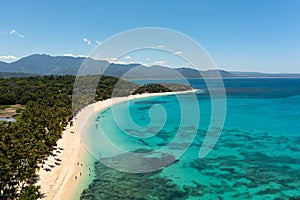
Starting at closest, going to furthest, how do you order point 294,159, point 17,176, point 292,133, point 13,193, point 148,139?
point 13,193
point 17,176
point 294,159
point 148,139
point 292,133

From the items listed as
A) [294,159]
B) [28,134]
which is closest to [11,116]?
[28,134]

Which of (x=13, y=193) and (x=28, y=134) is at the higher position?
(x=28, y=134)

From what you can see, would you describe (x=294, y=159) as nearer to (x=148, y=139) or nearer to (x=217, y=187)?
(x=217, y=187)

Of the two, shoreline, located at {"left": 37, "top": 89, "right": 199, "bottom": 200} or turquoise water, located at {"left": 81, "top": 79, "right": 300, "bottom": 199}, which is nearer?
shoreline, located at {"left": 37, "top": 89, "right": 199, "bottom": 200}

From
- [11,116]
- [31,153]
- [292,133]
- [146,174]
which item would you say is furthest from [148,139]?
[11,116]

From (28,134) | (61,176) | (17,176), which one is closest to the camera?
(17,176)

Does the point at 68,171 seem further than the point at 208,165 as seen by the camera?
No

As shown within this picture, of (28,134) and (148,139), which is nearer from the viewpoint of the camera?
(28,134)

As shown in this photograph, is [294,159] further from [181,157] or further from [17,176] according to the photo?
[17,176]

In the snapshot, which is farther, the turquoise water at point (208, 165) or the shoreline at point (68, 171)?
the turquoise water at point (208, 165)

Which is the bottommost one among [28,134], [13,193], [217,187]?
[217,187]
